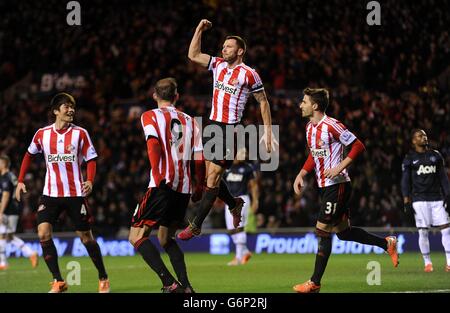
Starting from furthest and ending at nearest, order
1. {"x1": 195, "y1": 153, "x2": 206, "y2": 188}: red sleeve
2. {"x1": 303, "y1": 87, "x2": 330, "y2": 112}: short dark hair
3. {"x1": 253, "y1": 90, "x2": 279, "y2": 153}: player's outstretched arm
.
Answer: {"x1": 303, "y1": 87, "x2": 330, "y2": 112}: short dark hair → {"x1": 253, "y1": 90, "x2": 279, "y2": 153}: player's outstretched arm → {"x1": 195, "y1": 153, "x2": 206, "y2": 188}: red sleeve

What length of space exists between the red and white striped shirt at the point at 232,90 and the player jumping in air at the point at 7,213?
6703 mm

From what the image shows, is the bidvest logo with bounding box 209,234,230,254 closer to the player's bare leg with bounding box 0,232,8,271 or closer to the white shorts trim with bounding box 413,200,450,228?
the player's bare leg with bounding box 0,232,8,271

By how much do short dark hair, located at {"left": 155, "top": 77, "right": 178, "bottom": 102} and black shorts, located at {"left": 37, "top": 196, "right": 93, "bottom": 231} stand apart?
2228 mm

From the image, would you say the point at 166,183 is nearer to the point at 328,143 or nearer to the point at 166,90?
the point at 166,90

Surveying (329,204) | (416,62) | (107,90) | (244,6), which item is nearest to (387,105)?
(416,62)

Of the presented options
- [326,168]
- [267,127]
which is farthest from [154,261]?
→ [326,168]

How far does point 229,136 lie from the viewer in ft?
32.8

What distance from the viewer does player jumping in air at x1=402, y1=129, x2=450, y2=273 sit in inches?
539

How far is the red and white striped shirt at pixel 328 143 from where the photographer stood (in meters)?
10.1

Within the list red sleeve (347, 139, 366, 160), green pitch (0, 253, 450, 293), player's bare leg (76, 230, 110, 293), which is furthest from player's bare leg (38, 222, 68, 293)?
red sleeve (347, 139, 366, 160)

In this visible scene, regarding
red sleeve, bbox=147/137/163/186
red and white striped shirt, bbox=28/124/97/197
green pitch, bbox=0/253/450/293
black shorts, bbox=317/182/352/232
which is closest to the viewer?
red sleeve, bbox=147/137/163/186

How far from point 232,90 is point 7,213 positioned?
7.85 metres

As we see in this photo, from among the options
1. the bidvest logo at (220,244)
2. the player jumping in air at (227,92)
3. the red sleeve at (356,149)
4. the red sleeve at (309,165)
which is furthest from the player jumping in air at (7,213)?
the red sleeve at (356,149)
